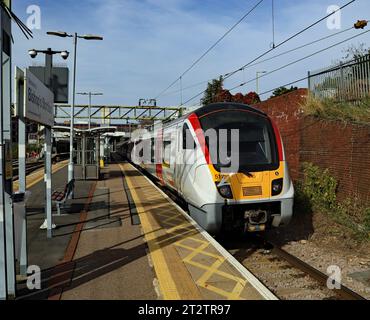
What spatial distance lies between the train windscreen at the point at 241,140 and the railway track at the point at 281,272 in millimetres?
1808

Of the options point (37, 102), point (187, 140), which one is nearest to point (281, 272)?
point (187, 140)

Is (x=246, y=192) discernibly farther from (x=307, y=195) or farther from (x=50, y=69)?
(x=50, y=69)

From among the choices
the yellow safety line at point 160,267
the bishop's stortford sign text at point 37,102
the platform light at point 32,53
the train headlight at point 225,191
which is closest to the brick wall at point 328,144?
the train headlight at point 225,191

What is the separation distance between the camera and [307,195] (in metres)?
11.5

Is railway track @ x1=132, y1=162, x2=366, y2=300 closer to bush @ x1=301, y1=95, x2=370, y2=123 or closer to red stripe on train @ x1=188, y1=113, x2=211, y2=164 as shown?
red stripe on train @ x1=188, y1=113, x2=211, y2=164

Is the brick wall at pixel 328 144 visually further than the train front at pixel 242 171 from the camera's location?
Yes

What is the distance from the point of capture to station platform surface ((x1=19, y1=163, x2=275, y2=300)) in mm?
4852

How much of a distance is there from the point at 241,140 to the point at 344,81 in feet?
19.6

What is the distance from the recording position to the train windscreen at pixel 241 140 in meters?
7.73

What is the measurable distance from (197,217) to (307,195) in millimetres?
4647

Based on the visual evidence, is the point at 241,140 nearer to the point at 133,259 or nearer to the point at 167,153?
the point at 133,259

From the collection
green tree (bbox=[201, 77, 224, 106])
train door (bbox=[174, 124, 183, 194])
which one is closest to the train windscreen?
train door (bbox=[174, 124, 183, 194])

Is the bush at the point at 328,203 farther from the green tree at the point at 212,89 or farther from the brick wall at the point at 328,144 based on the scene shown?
the green tree at the point at 212,89

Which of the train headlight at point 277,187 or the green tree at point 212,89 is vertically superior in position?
the green tree at point 212,89
